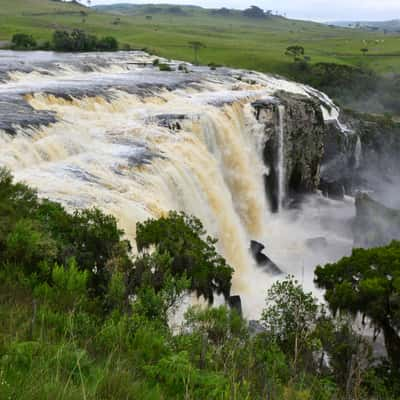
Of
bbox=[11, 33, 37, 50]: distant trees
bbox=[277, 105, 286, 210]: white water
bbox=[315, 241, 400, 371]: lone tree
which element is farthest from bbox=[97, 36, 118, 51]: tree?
bbox=[315, 241, 400, 371]: lone tree

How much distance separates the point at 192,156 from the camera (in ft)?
76.1

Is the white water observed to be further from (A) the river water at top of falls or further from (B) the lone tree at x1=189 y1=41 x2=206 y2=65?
(B) the lone tree at x1=189 y1=41 x2=206 y2=65

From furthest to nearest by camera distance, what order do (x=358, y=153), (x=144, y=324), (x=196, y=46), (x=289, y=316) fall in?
(x=196, y=46)
(x=358, y=153)
(x=289, y=316)
(x=144, y=324)

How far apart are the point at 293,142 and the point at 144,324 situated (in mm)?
29928

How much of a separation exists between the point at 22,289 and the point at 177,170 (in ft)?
45.0

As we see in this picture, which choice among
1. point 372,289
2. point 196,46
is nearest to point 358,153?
point 372,289

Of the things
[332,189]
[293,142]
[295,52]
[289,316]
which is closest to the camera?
[289,316]

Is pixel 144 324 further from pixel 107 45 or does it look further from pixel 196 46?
pixel 196 46

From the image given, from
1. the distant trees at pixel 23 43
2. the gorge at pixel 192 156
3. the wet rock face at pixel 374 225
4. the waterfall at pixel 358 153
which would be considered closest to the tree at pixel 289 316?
the gorge at pixel 192 156

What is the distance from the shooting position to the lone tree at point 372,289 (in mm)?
13016

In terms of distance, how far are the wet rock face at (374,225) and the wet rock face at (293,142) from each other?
210 inches

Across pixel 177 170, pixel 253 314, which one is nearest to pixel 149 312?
pixel 253 314

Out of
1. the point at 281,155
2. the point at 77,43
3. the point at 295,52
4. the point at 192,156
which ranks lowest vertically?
the point at 281,155

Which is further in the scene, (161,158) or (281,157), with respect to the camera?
(281,157)
